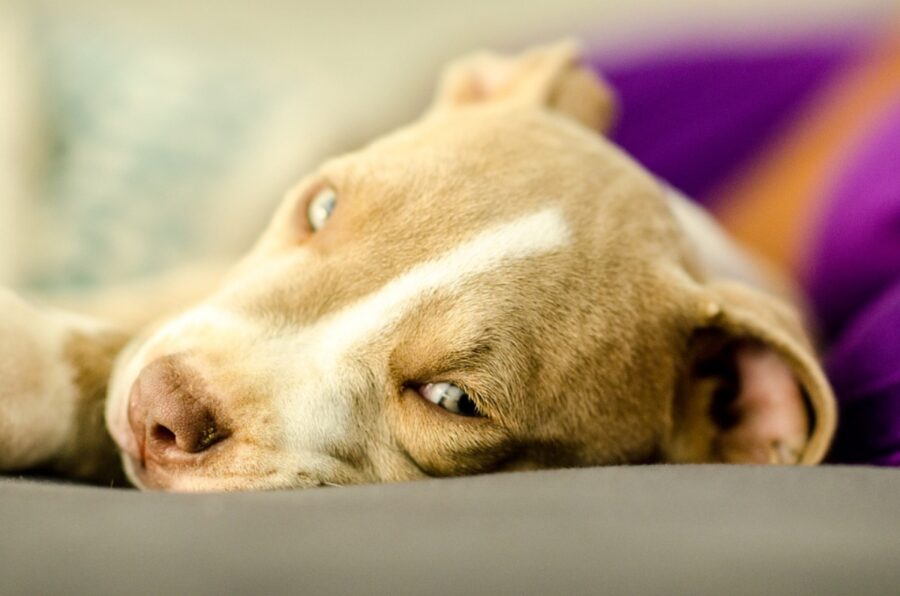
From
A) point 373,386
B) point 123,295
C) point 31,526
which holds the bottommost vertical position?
point 123,295

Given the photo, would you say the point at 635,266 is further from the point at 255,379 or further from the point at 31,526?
the point at 31,526

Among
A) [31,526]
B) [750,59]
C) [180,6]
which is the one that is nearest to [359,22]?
[180,6]

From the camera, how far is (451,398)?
1647 millimetres

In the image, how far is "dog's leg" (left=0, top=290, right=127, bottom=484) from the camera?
1.53m

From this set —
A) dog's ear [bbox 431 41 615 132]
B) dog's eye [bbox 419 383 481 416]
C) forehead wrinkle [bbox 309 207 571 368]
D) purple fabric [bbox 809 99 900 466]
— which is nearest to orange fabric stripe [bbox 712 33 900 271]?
purple fabric [bbox 809 99 900 466]

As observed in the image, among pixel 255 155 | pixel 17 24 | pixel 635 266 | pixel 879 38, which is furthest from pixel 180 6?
pixel 635 266

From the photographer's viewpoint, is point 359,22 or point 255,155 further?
point 359,22

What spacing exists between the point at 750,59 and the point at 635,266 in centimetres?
222

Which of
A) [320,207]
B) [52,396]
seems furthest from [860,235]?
[52,396]

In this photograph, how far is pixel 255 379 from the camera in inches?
61.5

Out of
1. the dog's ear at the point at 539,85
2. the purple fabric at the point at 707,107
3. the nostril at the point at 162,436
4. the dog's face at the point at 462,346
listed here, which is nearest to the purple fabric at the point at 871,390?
the dog's face at the point at 462,346

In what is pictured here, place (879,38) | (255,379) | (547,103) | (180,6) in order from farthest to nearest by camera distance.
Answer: (180,6) → (879,38) → (547,103) → (255,379)

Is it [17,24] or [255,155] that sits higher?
[17,24]

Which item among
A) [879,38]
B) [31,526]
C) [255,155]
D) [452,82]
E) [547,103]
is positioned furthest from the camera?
[879,38]
